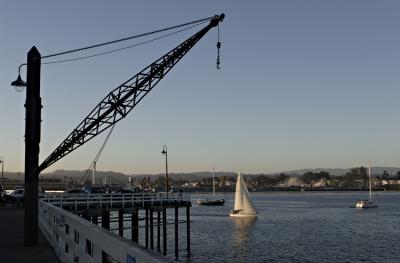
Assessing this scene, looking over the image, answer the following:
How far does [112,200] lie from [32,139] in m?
28.0

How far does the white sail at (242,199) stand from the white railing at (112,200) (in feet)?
189

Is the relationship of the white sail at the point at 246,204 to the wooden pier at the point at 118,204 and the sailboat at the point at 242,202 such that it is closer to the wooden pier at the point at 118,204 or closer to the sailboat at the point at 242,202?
the sailboat at the point at 242,202

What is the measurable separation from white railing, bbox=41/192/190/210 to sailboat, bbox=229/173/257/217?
5752 cm

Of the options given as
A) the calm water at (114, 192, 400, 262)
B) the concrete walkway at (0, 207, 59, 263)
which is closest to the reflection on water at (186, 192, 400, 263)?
the calm water at (114, 192, 400, 262)

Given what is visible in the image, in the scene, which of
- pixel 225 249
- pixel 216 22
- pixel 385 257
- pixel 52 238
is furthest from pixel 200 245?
pixel 52 238

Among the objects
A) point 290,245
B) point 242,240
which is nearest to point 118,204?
point 290,245

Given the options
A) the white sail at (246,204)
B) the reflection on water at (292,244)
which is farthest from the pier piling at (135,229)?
the white sail at (246,204)

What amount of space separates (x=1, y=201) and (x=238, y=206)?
66253mm

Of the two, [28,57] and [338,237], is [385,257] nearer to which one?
[338,237]

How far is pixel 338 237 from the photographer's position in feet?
225

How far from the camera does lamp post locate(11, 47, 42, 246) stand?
1619 centimetres

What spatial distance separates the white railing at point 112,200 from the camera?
131 ft

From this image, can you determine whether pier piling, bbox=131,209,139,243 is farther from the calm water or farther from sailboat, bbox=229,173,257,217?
sailboat, bbox=229,173,257,217

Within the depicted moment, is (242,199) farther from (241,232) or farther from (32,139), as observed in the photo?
(32,139)
